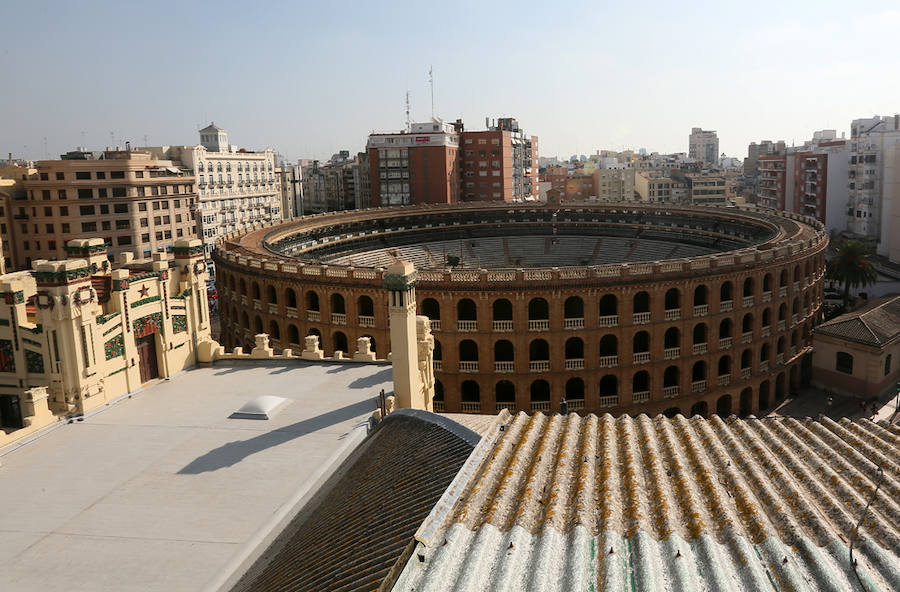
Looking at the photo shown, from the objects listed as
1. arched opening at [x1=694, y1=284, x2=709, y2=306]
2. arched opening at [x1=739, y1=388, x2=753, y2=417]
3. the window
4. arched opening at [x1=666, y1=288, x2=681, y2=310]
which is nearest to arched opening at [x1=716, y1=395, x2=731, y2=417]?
arched opening at [x1=739, y1=388, x2=753, y2=417]

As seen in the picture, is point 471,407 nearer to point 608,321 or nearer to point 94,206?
point 608,321

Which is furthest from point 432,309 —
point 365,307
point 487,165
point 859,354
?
point 487,165

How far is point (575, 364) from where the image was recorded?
5272 centimetres

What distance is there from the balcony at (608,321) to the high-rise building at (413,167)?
97.9 meters

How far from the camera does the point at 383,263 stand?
3068 inches

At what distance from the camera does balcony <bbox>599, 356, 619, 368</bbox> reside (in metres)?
52.9

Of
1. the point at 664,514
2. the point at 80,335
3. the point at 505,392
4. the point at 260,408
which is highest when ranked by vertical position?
the point at 80,335

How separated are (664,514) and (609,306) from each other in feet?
140

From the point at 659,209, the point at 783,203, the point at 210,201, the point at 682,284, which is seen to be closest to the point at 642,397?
the point at 682,284

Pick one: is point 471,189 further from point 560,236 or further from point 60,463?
point 60,463

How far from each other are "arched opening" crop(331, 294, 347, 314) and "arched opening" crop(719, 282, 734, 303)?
30097mm

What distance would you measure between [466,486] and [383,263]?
65.7m

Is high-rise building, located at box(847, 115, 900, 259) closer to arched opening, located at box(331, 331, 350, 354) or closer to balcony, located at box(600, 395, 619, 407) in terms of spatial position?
balcony, located at box(600, 395, 619, 407)

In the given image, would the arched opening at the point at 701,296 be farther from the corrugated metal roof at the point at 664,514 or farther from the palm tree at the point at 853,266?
the corrugated metal roof at the point at 664,514
